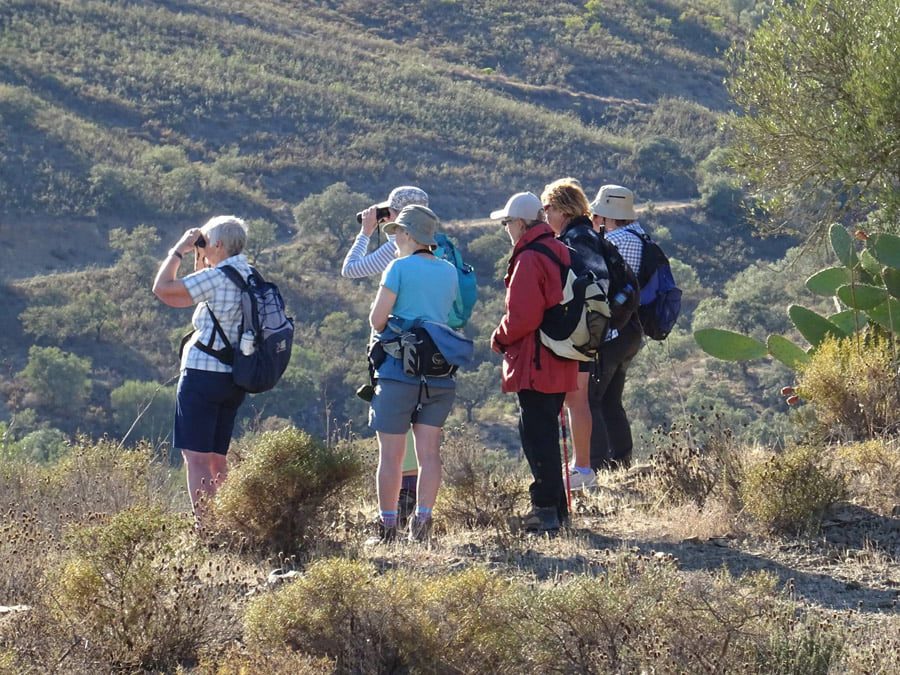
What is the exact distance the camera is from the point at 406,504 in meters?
7.06

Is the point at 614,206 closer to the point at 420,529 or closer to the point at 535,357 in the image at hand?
the point at 535,357

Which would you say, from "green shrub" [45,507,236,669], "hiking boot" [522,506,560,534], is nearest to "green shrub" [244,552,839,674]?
"green shrub" [45,507,236,669]

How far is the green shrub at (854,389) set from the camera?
797 centimetres

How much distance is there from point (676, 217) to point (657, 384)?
752 inches

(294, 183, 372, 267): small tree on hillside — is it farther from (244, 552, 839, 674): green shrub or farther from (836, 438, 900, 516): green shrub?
(244, 552, 839, 674): green shrub

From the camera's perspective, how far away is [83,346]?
36.7 metres

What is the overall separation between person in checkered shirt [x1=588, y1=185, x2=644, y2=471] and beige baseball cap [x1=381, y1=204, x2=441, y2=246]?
1.66 m

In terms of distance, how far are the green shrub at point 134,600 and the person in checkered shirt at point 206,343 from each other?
141 cm

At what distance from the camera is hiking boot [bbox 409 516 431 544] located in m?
6.32

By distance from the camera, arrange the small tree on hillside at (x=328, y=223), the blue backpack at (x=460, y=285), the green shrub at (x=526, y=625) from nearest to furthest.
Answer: the green shrub at (x=526, y=625), the blue backpack at (x=460, y=285), the small tree on hillside at (x=328, y=223)

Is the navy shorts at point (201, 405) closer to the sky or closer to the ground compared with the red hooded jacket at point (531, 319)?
closer to the ground

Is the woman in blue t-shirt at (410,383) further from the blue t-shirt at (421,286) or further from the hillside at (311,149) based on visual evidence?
the hillside at (311,149)

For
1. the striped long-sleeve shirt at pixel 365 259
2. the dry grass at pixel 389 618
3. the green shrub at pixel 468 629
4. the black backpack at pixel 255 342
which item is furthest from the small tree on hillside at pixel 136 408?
the green shrub at pixel 468 629

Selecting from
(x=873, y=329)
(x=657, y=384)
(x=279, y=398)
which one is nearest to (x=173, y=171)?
(x=279, y=398)
